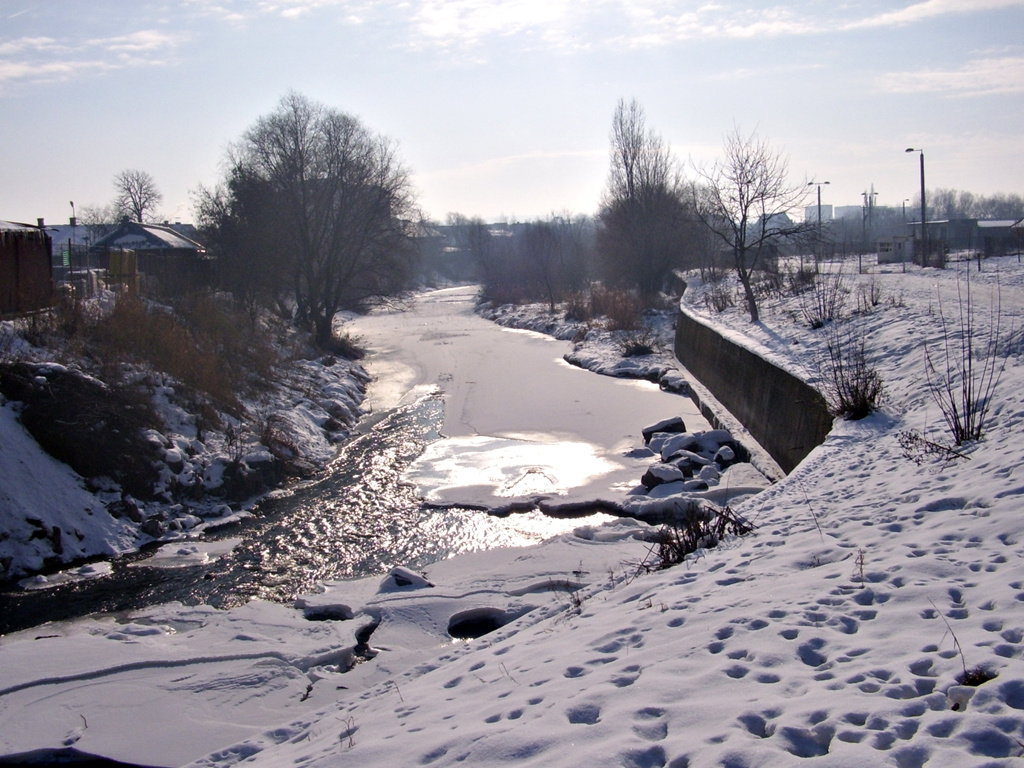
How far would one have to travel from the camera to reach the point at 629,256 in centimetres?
4756

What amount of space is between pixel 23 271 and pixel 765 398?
16.4m

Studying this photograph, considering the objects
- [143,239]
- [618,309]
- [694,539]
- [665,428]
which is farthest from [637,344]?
[694,539]

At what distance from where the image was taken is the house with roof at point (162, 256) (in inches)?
1091

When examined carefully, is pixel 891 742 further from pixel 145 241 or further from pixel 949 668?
pixel 145 241

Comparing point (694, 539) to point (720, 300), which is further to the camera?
point (720, 300)

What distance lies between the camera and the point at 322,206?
3391 cm

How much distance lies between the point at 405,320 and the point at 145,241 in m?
23.5

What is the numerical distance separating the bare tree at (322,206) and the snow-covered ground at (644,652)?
25.2 metres

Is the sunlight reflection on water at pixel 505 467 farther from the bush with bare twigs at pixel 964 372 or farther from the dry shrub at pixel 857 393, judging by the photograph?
the bush with bare twigs at pixel 964 372

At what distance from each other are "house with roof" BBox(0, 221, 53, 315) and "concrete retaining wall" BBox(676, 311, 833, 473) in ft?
50.2

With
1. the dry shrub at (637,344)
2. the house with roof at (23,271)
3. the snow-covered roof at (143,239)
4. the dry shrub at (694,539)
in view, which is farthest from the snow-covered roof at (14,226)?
the dry shrub at (637,344)

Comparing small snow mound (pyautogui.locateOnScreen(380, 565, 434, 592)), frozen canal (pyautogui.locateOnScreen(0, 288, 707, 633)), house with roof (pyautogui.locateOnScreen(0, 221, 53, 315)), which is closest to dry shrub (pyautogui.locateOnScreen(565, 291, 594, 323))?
frozen canal (pyautogui.locateOnScreen(0, 288, 707, 633))

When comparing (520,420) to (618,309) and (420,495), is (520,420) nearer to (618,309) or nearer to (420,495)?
(420,495)

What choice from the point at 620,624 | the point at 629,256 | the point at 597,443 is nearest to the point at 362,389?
the point at 597,443
